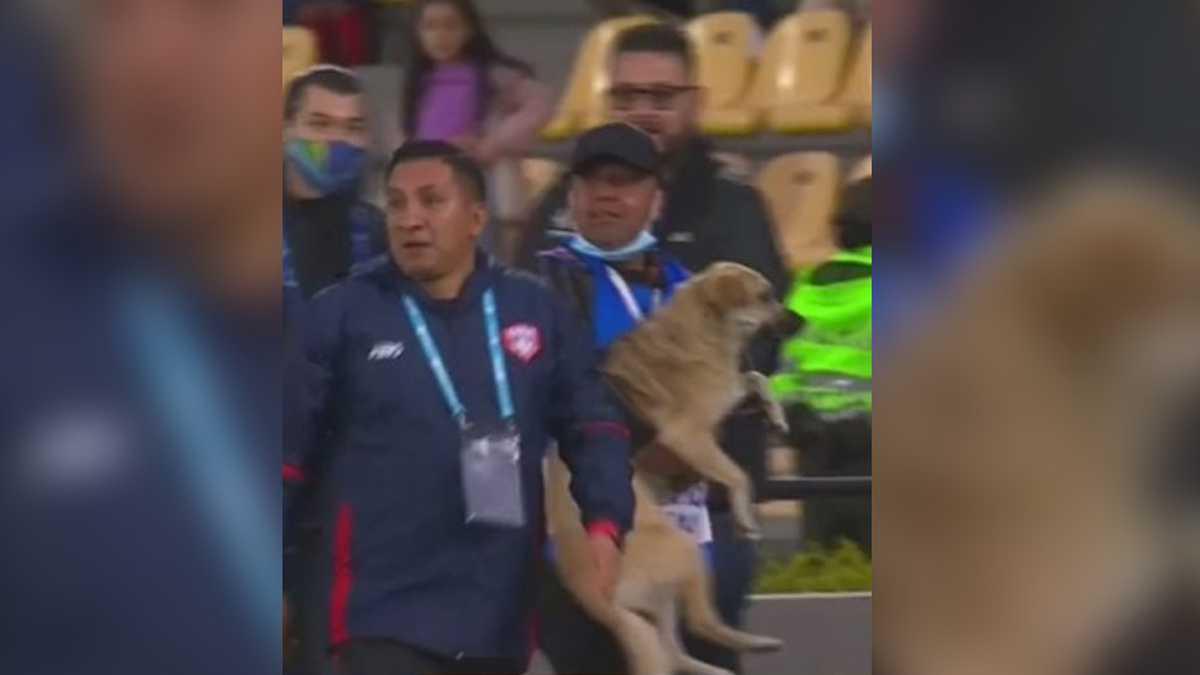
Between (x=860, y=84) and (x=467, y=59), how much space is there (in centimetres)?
71

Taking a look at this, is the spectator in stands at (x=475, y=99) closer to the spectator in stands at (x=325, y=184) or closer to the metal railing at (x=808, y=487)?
the spectator in stands at (x=325, y=184)

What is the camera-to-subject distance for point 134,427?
3.81m

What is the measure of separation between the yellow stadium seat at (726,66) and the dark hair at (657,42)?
0.02 metres

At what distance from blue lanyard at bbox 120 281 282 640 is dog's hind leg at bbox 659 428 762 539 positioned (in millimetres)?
746

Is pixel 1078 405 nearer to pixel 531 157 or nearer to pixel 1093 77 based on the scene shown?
pixel 1093 77

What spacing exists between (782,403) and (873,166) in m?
0.46

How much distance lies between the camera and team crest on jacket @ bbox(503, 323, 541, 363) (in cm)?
379

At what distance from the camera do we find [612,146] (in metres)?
3.79

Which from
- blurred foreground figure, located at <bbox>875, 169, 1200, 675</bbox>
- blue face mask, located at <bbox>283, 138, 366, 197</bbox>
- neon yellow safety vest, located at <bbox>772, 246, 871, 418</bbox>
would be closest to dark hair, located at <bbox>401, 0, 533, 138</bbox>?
blue face mask, located at <bbox>283, 138, 366, 197</bbox>

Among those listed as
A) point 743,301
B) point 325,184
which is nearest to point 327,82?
point 325,184

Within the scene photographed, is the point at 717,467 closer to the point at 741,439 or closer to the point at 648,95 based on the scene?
the point at 741,439

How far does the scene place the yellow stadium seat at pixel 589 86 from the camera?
12.4 ft

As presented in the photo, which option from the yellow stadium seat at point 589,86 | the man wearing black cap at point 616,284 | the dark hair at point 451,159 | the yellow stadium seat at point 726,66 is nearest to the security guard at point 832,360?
the man wearing black cap at point 616,284

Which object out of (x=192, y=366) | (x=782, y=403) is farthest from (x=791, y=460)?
(x=192, y=366)
